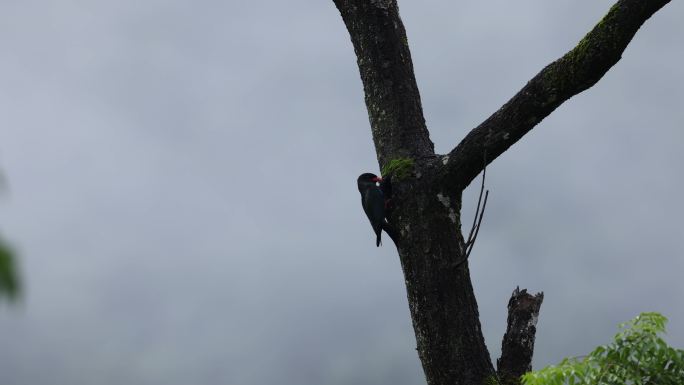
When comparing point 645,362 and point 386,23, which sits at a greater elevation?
point 386,23

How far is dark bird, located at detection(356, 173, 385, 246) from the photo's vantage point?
25.5 ft

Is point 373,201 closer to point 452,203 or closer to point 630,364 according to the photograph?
point 452,203

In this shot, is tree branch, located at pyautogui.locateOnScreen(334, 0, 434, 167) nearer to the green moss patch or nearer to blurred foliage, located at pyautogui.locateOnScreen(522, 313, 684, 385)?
the green moss patch

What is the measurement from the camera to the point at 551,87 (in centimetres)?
671

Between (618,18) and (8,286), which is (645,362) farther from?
(8,286)

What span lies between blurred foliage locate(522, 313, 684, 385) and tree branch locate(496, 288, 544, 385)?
6.44ft

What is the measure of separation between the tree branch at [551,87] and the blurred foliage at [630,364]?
221cm

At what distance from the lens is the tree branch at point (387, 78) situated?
7.60 m

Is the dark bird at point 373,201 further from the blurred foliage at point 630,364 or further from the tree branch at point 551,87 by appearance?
the blurred foliage at point 630,364

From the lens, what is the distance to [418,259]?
7090 millimetres

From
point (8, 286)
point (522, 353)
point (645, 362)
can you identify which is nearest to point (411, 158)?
point (522, 353)

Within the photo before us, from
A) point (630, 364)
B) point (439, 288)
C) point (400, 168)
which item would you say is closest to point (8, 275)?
point (630, 364)

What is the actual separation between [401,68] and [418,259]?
207 centimetres

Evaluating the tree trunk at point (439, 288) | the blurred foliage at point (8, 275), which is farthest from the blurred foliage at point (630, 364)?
the blurred foliage at point (8, 275)
